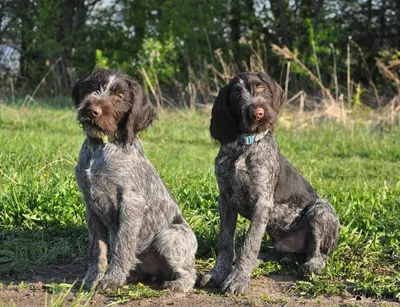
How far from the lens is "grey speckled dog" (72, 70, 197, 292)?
479 cm

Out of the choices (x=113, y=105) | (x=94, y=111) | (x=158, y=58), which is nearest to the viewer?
(x=94, y=111)

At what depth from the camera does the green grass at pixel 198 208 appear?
539 centimetres

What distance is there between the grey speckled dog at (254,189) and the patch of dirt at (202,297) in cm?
15

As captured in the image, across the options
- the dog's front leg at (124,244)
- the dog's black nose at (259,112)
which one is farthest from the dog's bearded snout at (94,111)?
the dog's black nose at (259,112)

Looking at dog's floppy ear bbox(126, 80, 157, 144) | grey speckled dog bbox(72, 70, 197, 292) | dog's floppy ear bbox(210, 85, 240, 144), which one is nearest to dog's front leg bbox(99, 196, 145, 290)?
grey speckled dog bbox(72, 70, 197, 292)

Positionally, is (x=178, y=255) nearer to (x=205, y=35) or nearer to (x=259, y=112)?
(x=259, y=112)

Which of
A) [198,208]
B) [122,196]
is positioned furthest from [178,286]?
[198,208]

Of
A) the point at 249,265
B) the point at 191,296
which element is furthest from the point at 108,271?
the point at 249,265

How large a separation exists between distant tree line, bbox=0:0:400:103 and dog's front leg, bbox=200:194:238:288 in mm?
14062

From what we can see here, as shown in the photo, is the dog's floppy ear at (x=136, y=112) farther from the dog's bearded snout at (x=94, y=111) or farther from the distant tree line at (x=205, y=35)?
the distant tree line at (x=205, y=35)

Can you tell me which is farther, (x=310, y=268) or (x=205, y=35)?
(x=205, y=35)

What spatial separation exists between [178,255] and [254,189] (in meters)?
0.76

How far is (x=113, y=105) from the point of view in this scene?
4762mm

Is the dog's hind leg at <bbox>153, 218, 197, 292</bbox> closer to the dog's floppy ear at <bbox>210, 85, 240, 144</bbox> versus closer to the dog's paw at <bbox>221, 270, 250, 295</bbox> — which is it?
the dog's paw at <bbox>221, 270, 250, 295</bbox>
